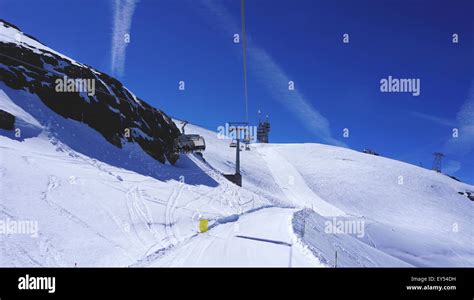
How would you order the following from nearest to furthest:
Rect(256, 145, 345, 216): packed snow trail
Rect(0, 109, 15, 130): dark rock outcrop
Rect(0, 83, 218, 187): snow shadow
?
Rect(0, 109, 15, 130): dark rock outcrop, Rect(0, 83, 218, 187): snow shadow, Rect(256, 145, 345, 216): packed snow trail

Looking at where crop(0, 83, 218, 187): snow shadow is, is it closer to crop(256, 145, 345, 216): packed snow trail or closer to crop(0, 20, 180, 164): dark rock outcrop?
crop(0, 20, 180, 164): dark rock outcrop

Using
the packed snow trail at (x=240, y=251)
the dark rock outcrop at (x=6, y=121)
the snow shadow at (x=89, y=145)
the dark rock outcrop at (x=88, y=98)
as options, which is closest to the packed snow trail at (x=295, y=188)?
the snow shadow at (x=89, y=145)

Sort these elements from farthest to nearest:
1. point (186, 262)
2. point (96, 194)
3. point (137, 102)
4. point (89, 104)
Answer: point (137, 102) < point (89, 104) < point (96, 194) < point (186, 262)

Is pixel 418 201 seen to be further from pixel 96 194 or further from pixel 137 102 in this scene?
pixel 96 194

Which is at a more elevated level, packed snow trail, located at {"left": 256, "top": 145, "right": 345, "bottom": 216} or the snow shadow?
the snow shadow

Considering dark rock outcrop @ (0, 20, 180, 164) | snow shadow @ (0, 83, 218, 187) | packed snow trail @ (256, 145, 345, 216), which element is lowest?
packed snow trail @ (256, 145, 345, 216)

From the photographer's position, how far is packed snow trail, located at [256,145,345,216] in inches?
1644

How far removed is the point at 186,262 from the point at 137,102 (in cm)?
3257

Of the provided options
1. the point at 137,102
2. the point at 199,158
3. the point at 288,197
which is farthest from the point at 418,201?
the point at 137,102

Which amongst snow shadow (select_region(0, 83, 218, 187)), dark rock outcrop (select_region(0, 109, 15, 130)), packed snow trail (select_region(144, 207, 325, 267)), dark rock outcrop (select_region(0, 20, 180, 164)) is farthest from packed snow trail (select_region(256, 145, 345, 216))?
dark rock outcrop (select_region(0, 109, 15, 130))

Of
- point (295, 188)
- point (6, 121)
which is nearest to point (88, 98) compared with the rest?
point (6, 121)

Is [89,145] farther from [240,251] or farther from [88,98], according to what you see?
[240,251]
